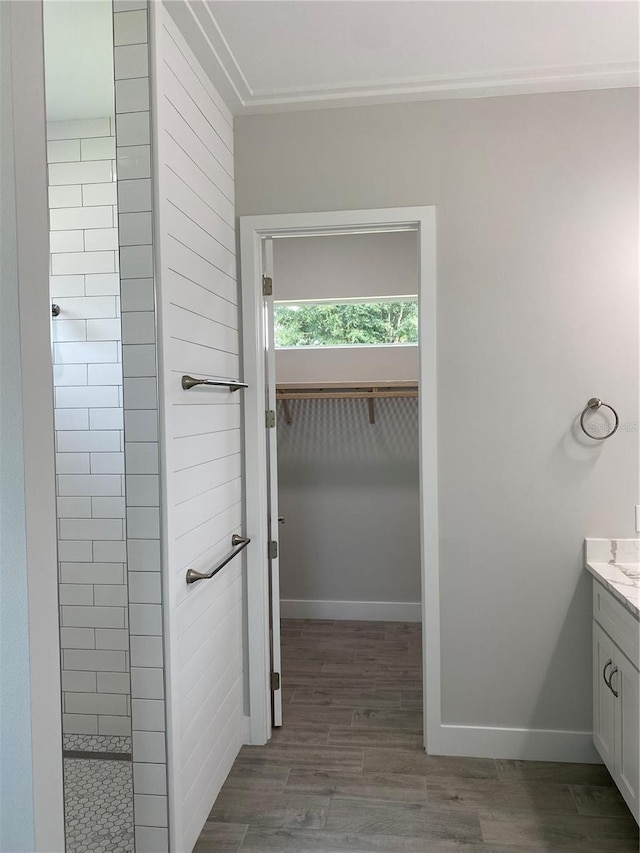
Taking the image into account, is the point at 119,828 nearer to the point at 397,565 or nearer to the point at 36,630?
the point at 36,630

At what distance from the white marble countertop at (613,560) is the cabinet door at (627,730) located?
268mm

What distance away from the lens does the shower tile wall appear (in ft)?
4.35

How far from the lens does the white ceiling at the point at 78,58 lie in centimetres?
130

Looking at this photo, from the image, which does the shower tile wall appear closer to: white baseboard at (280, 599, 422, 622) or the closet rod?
the closet rod

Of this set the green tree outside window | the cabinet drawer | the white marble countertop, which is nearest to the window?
the green tree outside window

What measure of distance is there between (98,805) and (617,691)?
5.68 feet

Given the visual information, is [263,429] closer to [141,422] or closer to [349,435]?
[141,422]

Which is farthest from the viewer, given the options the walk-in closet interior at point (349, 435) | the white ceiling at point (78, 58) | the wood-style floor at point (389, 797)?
the walk-in closet interior at point (349, 435)

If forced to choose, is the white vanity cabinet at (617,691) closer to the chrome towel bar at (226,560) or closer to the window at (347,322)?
the chrome towel bar at (226,560)

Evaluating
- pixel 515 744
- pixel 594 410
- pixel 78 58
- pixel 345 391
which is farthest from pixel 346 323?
pixel 78 58

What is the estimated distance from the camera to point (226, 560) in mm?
2334

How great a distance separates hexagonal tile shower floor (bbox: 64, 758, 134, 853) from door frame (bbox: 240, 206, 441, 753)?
3.53 feet

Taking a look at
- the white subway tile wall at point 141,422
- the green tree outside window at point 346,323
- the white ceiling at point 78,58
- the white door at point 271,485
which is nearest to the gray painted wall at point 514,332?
the white door at point 271,485

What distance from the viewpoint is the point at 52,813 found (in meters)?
1.15
